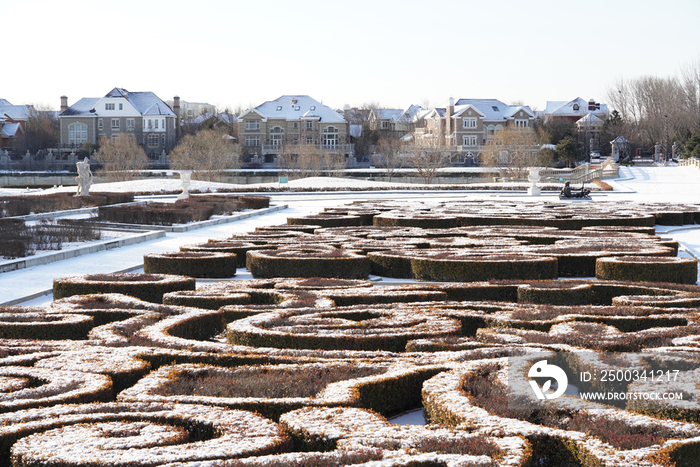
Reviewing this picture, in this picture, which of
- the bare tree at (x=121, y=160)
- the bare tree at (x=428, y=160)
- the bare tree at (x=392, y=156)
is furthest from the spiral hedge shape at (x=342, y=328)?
the bare tree at (x=392, y=156)

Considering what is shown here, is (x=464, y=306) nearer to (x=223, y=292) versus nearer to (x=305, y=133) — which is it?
(x=223, y=292)

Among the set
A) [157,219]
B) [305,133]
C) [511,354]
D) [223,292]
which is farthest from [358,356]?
[305,133]

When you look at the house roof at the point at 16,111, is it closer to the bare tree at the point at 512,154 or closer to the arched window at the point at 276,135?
the arched window at the point at 276,135

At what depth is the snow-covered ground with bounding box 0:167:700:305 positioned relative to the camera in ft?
38.9

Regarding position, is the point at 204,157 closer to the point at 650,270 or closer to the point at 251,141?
the point at 251,141

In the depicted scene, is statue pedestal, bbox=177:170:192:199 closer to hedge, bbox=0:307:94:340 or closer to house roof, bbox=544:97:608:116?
hedge, bbox=0:307:94:340

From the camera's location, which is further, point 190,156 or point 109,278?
point 190,156

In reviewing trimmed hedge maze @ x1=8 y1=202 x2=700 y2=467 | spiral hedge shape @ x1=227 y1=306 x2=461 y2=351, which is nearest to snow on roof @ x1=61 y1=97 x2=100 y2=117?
trimmed hedge maze @ x1=8 y1=202 x2=700 y2=467

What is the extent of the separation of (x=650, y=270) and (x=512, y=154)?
44.0m

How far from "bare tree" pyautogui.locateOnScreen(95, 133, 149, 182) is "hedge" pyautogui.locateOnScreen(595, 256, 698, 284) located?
1619 inches

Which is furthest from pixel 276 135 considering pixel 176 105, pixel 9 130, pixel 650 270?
pixel 650 270

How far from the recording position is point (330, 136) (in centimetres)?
7725

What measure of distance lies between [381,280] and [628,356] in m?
5.87

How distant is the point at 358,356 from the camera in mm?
5918
